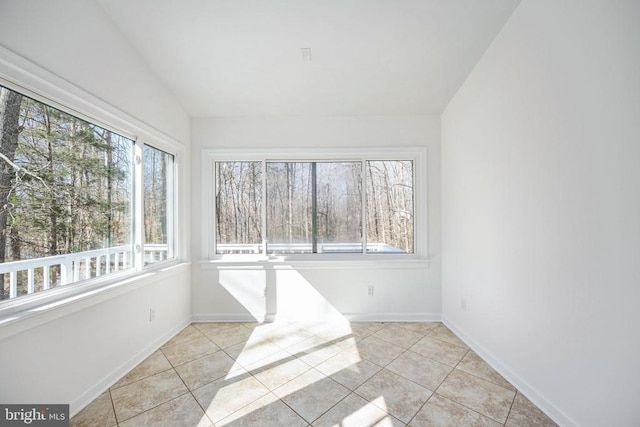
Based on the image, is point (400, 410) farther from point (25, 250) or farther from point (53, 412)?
point (25, 250)

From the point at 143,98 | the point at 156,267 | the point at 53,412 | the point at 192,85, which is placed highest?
the point at 192,85

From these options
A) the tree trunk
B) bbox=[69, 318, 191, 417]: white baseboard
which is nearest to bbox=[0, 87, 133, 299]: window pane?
the tree trunk

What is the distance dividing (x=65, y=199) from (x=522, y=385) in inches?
135

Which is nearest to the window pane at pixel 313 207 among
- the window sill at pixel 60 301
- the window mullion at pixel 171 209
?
the window mullion at pixel 171 209

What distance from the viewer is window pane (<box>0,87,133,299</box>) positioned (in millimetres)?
1379

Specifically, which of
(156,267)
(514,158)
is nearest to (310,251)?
(156,267)

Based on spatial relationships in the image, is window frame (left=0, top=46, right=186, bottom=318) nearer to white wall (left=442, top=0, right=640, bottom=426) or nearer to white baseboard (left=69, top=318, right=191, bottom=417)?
white baseboard (left=69, top=318, right=191, bottom=417)

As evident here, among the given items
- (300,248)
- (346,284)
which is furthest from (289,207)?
(346,284)

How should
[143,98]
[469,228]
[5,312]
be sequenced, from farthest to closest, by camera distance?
1. [469,228]
2. [143,98]
3. [5,312]

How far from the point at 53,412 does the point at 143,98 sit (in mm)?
2358

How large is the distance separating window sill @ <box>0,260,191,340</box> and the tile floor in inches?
26.9

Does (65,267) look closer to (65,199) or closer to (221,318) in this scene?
(65,199)

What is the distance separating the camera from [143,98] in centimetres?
229

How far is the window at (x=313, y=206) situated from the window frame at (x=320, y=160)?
0.04 meters
